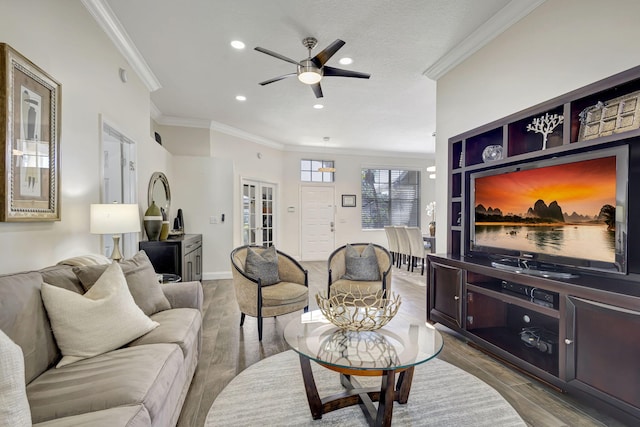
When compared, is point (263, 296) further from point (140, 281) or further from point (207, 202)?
point (207, 202)

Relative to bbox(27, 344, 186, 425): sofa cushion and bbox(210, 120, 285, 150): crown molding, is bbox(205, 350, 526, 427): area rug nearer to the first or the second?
bbox(27, 344, 186, 425): sofa cushion

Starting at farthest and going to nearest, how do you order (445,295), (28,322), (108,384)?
(445,295), (28,322), (108,384)

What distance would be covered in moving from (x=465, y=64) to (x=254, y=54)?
229 centimetres

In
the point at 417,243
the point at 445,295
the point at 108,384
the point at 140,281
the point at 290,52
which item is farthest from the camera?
the point at 417,243

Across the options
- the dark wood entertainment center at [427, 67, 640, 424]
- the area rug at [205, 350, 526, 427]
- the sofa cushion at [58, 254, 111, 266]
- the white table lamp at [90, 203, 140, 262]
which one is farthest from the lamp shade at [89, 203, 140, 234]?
the dark wood entertainment center at [427, 67, 640, 424]

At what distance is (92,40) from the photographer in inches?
103

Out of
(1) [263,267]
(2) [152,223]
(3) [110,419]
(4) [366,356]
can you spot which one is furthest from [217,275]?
(3) [110,419]

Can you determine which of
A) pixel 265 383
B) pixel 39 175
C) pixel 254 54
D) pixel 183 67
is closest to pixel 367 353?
pixel 265 383

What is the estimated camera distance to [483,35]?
2895mm

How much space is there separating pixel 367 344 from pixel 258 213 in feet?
17.7

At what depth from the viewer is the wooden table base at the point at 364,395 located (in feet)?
5.02

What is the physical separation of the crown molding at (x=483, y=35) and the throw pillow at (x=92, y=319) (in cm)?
362

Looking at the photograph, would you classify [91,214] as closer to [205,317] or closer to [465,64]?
[205,317]

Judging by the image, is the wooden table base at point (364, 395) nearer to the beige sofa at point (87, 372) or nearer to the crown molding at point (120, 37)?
the beige sofa at point (87, 372)
